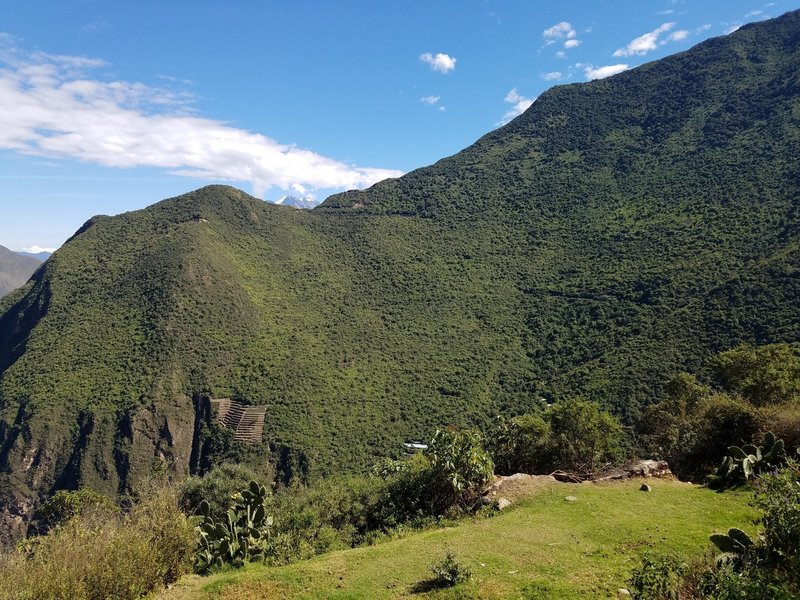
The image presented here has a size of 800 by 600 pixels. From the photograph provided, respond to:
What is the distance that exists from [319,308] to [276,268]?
1856cm

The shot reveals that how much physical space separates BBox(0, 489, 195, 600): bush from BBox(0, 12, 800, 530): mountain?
123 ft

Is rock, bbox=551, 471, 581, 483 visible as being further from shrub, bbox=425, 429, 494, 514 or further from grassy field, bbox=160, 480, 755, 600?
shrub, bbox=425, 429, 494, 514

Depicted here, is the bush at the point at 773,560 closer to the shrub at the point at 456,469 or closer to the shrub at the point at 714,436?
the shrub at the point at 456,469

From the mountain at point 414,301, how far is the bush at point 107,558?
37338mm

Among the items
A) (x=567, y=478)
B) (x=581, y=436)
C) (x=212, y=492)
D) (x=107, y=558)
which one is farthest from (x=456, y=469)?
(x=212, y=492)

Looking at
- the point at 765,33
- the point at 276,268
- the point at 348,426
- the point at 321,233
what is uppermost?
the point at 765,33

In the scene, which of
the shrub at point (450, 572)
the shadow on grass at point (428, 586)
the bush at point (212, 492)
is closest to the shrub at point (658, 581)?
the shrub at point (450, 572)

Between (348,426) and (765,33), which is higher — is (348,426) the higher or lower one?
the lower one

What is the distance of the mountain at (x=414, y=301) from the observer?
64938 millimetres

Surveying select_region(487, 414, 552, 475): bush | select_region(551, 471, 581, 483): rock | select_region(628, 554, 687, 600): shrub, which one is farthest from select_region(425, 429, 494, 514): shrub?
select_region(628, 554, 687, 600): shrub

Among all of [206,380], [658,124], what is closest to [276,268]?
[206,380]

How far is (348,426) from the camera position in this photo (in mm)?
67188

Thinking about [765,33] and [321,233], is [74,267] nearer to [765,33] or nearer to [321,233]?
[321,233]

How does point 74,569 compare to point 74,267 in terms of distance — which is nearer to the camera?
point 74,569
